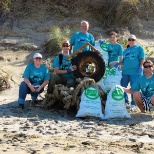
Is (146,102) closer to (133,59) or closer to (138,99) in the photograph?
(138,99)

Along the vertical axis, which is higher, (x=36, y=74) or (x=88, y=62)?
(x=88, y=62)

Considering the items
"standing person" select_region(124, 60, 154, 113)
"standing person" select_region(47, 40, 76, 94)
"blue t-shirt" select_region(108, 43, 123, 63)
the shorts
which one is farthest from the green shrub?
the shorts

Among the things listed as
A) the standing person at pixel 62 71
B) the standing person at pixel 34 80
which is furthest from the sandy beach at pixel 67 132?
the standing person at pixel 62 71

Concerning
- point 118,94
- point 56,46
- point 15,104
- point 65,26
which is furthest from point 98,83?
point 65,26

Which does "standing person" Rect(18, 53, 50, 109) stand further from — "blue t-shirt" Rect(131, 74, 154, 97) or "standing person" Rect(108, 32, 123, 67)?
"blue t-shirt" Rect(131, 74, 154, 97)

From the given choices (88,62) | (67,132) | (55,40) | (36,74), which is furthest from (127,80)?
(55,40)

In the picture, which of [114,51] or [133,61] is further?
[114,51]

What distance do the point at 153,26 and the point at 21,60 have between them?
498cm

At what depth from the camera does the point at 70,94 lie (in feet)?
26.0

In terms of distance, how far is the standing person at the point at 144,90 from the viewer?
7.69 meters

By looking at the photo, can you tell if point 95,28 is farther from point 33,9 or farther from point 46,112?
point 46,112

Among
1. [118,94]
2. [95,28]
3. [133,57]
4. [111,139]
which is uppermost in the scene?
[95,28]

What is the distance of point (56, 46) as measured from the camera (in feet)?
39.1

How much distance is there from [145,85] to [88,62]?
118 cm
